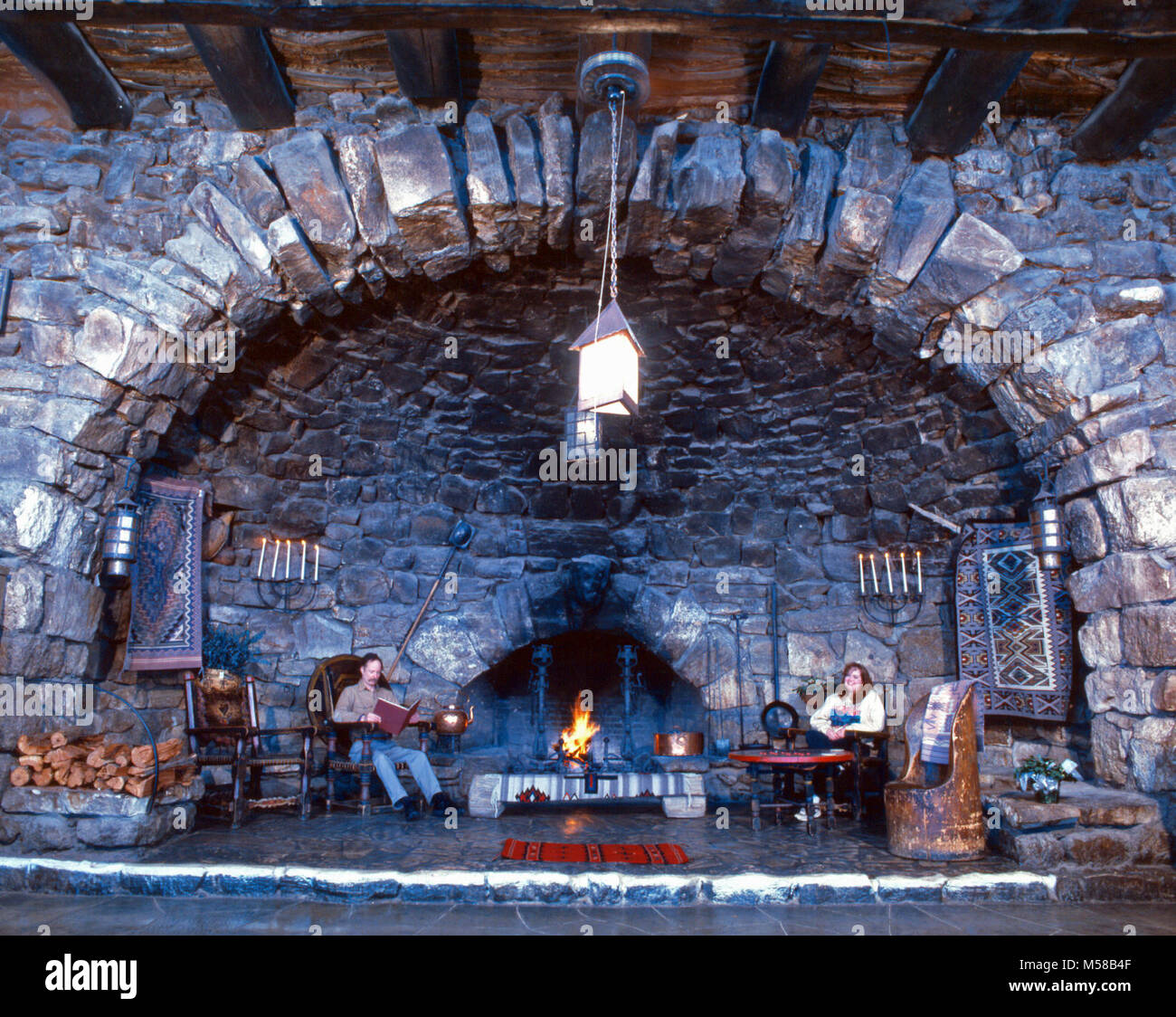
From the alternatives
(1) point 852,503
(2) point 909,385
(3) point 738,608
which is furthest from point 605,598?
(2) point 909,385

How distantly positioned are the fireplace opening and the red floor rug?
2.10 m

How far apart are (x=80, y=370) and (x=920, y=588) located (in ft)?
18.9

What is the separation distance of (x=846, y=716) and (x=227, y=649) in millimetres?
4424

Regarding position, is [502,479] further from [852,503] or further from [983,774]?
[983,774]

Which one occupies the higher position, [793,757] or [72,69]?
[72,69]

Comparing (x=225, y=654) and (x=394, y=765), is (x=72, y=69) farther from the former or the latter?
(x=394, y=765)

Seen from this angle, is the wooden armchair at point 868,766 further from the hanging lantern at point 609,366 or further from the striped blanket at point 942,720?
the hanging lantern at point 609,366

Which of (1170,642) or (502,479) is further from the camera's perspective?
(502,479)

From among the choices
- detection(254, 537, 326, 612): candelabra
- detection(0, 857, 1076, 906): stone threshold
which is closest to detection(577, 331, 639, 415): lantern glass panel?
detection(0, 857, 1076, 906): stone threshold

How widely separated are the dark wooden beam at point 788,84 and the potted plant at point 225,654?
4.91 metres

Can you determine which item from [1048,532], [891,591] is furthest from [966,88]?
[891,591]

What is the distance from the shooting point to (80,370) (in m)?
4.38

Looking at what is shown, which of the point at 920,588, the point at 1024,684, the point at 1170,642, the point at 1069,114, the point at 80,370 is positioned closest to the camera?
the point at 1170,642

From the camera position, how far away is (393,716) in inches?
208
